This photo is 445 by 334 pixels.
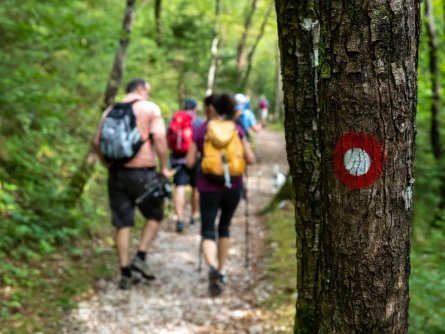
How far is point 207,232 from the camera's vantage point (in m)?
5.41

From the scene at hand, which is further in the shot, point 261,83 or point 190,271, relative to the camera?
point 261,83

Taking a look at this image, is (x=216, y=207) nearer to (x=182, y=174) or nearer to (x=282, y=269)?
(x=282, y=269)

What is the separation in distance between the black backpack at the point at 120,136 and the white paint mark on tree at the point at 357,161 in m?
3.87

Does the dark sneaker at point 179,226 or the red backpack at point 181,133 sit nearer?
the red backpack at point 181,133

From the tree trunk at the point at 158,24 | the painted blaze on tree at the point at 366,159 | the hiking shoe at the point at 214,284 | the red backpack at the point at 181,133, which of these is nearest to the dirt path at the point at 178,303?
the hiking shoe at the point at 214,284

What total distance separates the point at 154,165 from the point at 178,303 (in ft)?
5.14

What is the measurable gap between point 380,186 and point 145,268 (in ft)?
14.7

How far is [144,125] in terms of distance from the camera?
17.7ft

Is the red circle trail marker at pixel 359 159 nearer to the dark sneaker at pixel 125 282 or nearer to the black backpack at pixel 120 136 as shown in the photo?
the black backpack at pixel 120 136

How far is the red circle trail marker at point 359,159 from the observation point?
1.62 metres

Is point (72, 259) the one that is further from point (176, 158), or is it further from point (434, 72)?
point (434, 72)

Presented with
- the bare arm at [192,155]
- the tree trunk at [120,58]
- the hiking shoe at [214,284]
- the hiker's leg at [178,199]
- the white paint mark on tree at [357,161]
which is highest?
the tree trunk at [120,58]

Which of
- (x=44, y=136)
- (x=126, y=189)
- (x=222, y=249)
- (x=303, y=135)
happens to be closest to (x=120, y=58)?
(x=44, y=136)

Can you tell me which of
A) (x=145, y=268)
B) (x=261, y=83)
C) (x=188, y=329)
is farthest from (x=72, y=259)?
(x=261, y=83)
